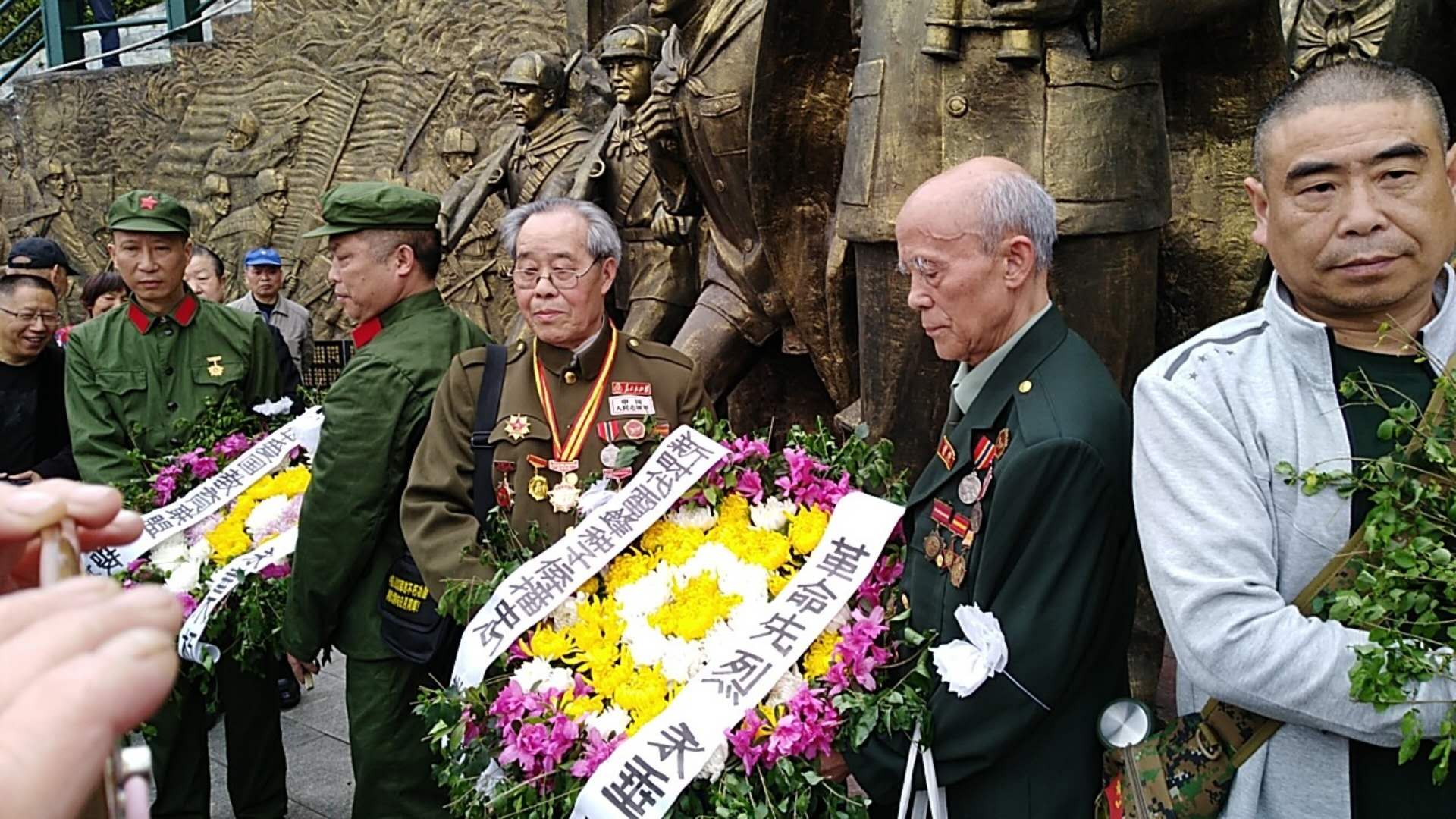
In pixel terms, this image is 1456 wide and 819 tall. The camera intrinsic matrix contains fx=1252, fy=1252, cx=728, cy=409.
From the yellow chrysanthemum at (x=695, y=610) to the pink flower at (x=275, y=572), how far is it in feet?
5.50

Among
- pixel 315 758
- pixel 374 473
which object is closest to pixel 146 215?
pixel 374 473

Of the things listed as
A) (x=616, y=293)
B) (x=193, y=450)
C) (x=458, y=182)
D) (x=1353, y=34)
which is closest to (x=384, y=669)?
(x=193, y=450)

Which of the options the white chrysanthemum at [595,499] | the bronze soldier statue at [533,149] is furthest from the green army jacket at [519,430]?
the bronze soldier statue at [533,149]

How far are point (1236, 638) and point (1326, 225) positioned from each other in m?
0.59

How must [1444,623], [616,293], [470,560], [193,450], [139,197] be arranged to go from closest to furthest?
[1444,623] < [470,560] < [193,450] < [139,197] < [616,293]

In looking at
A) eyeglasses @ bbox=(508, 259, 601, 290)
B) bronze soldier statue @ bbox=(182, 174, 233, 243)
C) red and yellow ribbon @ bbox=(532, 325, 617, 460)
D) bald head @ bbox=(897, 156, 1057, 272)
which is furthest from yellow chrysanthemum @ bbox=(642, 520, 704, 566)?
bronze soldier statue @ bbox=(182, 174, 233, 243)

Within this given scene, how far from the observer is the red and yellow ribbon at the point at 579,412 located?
9.89 ft

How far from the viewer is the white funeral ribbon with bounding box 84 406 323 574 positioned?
365 centimetres

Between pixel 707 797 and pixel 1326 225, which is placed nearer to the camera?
pixel 1326 225

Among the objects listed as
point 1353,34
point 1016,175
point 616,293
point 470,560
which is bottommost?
point 616,293

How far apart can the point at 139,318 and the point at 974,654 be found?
3.71 metres

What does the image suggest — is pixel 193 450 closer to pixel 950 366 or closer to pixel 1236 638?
pixel 950 366

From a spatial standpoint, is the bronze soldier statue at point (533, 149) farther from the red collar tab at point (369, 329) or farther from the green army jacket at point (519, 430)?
the green army jacket at point (519, 430)

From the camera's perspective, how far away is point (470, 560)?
2.89 m
